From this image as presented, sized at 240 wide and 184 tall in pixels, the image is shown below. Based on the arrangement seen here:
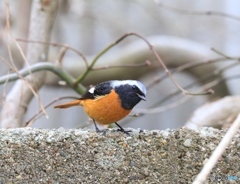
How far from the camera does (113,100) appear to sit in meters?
2.51

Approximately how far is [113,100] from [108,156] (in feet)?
1.48

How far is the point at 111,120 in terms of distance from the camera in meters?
2.52

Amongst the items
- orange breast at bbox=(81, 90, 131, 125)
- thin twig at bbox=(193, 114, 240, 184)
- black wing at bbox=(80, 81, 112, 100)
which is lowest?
orange breast at bbox=(81, 90, 131, 125)

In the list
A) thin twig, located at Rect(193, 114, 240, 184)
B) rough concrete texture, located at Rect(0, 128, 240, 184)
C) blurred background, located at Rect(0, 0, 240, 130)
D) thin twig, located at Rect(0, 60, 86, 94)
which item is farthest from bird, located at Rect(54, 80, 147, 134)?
blurred background, located at Rect(0, 0, 240, 130)

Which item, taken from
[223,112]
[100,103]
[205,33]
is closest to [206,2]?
[205,33]

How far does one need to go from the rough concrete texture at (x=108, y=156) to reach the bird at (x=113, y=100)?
1.00 feet

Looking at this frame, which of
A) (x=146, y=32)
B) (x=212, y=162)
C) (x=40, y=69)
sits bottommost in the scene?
(x=146, y=32)

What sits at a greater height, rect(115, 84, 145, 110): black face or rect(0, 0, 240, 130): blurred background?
rect(115, 84, 145, 110): black face

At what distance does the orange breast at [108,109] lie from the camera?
2.49 metres

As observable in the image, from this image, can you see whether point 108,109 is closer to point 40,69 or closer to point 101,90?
point 101,90

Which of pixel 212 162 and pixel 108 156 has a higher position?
pixel 212 162

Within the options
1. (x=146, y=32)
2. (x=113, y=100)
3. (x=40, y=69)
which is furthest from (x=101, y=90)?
(x=146, y=32)

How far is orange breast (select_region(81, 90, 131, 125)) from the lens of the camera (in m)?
2.49

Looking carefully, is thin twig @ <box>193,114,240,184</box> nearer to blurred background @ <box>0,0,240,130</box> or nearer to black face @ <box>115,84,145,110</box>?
black face @ <box>115,84,145,110</box>
